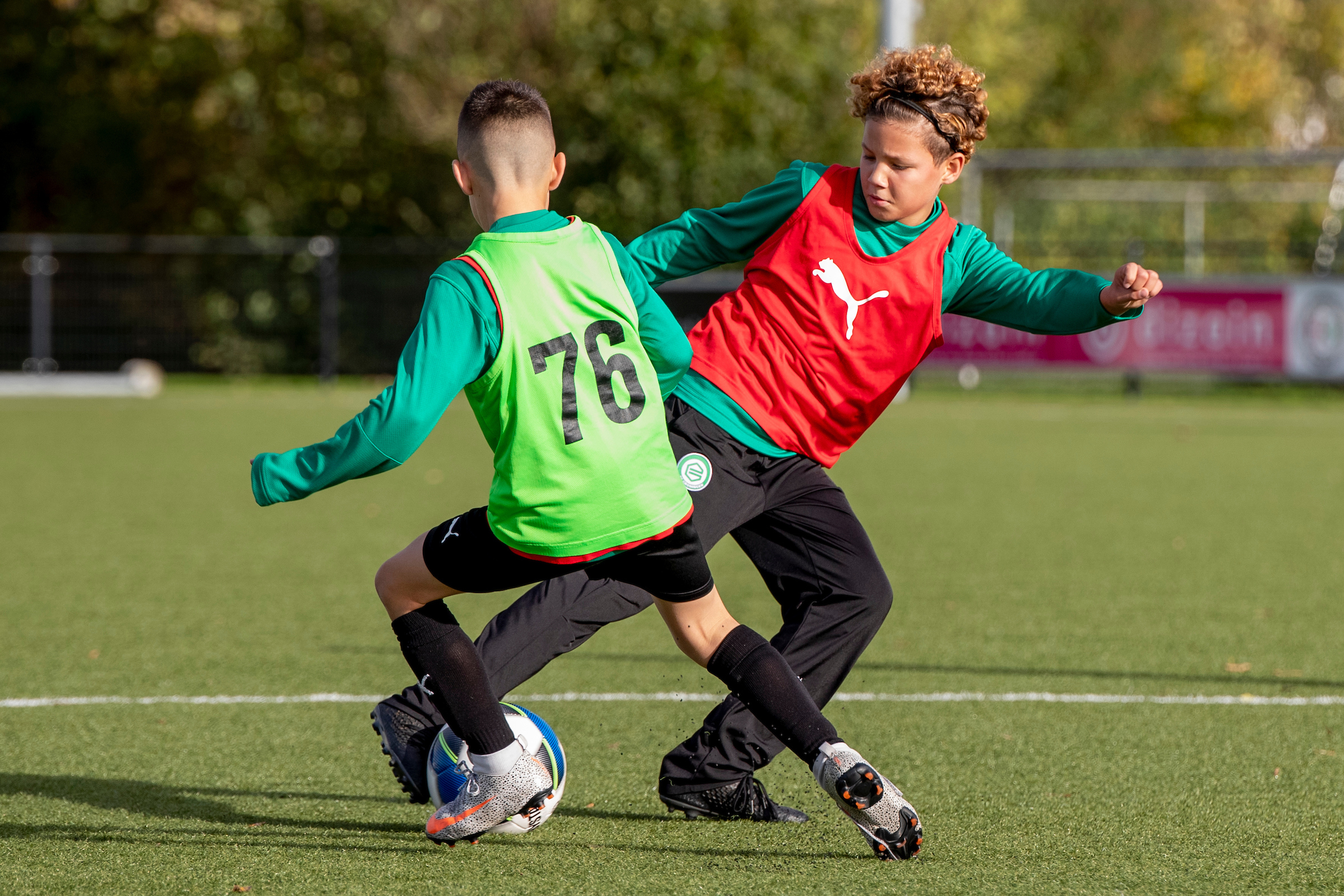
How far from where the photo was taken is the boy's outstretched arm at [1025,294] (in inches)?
147

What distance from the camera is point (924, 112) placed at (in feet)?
12.0

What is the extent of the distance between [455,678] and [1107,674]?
115 inches

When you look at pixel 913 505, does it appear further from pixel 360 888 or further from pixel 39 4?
pixel 39 4

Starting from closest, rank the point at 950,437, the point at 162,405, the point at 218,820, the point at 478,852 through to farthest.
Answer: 1. the point at 478,852
2. the point at 218,820
3. the point at 950,437
4. the point at 162,405

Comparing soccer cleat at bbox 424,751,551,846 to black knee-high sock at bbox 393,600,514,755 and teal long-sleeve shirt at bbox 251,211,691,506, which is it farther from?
teal long-sleeve shirt at bbox 251,211,691,506

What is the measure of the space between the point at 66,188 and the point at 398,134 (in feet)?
25.9

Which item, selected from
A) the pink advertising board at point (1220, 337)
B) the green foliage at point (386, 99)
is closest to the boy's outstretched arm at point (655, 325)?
the pink advertising board at point (1220, 337)

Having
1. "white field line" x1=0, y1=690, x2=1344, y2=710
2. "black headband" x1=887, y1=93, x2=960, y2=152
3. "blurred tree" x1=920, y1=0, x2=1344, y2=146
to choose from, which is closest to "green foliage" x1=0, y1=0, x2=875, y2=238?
"blurred tree" x1=920, y1=0, x2=1344, y2=146

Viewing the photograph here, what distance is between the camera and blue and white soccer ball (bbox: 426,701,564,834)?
11.8 ft

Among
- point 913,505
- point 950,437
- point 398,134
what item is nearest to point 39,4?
point 398,134

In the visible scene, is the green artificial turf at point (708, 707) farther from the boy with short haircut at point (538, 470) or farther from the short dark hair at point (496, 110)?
the short dark hair at point (496, 110)

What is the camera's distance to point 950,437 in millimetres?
15359

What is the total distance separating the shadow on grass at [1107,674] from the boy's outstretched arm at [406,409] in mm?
2913

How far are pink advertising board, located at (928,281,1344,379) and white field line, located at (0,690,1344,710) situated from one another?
42.9 ft
